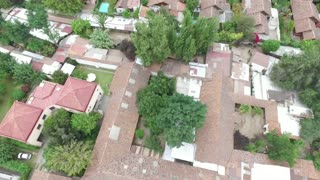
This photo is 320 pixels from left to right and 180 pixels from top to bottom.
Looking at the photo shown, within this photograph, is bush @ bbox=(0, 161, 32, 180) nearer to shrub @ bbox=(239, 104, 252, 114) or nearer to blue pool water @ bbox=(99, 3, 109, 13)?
blue pool water @ bbox=(99, 3, 109, 13)

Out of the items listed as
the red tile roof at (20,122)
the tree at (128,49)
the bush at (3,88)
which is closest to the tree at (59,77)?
the red tile roof at (20,122)

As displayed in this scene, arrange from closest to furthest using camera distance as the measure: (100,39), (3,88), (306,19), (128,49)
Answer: (3,88), (128,49), (100,39), (306,19)

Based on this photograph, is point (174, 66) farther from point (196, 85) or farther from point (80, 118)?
point (80, 118)

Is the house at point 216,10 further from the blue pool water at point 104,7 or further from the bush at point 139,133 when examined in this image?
the bush at point 139,133

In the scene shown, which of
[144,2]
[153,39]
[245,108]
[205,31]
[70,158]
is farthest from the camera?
[144,2]

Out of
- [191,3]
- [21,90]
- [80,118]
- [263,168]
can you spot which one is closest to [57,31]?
[21,90]

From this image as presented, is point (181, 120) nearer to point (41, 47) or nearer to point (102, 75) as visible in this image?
point (102, 75)

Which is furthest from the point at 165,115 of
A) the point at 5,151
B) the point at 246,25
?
the point at 5,151
